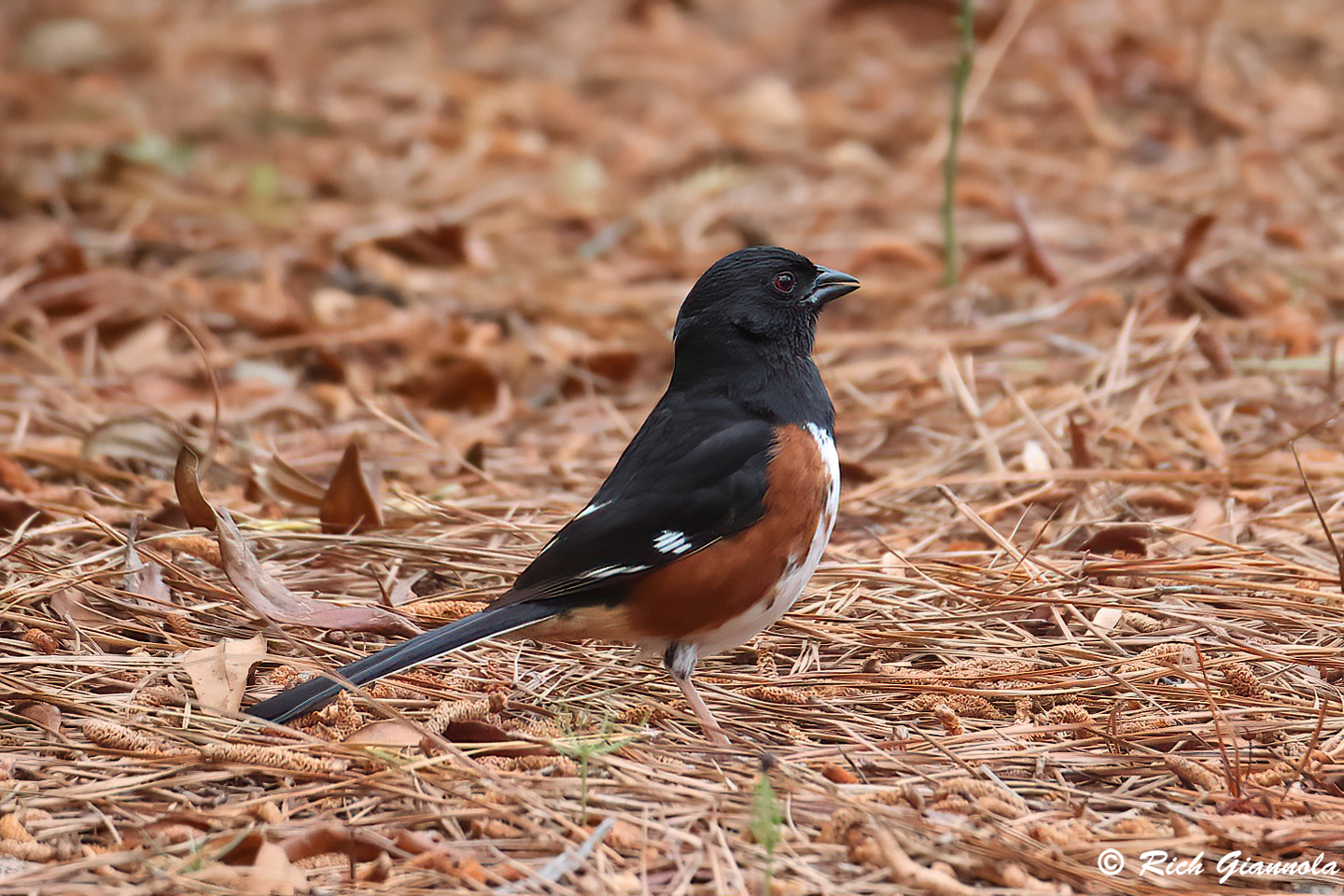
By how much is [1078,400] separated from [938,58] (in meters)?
4.22

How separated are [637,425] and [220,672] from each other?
6.58 ft

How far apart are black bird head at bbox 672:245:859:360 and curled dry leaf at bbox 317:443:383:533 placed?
0.83 meters

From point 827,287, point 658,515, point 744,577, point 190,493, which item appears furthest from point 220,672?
point 827,287

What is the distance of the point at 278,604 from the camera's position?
283cm

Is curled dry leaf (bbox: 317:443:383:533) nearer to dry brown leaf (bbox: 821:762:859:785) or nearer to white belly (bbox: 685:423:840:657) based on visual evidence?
white belly (bbox: 685:423:840:657)

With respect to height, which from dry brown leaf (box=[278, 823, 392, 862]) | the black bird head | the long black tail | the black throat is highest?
the black bird head

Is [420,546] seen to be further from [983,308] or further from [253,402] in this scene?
[983,308]

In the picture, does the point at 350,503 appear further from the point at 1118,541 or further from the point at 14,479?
the point at 1118,541

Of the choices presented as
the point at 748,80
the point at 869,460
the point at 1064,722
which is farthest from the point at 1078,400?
the point at 748,80

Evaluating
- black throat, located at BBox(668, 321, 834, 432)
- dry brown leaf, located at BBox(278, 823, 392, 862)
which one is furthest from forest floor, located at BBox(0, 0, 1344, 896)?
black throat, located at BBox(668, 321, 834, 432)

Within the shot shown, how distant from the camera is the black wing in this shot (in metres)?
2.68

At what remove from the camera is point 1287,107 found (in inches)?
267

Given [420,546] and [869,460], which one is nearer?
[420,546]

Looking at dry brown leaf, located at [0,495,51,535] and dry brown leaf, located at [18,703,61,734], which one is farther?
dry brown leaf, located at [0,495,51,535]
